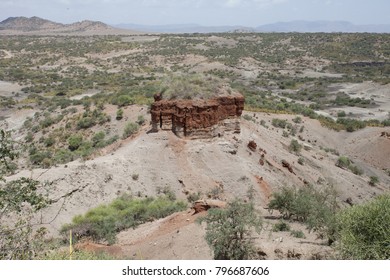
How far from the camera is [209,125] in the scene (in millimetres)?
24047

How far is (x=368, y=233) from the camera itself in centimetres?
1016

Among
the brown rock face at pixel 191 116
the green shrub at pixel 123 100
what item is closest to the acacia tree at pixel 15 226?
the brown rock face at pixel 191 116

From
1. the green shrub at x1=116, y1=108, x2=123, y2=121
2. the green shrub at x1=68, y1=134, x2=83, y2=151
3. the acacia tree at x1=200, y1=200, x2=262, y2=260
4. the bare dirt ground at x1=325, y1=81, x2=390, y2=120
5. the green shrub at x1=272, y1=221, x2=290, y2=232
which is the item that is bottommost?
the bare dirt ground at x1=325, y1=81, x2=390, y2=120

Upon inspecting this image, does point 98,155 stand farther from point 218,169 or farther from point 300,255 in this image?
point 300,255

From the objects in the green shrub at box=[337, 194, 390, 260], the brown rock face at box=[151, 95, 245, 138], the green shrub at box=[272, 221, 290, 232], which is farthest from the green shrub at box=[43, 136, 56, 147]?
the green shrub at box=[337, 194, 390, 260]

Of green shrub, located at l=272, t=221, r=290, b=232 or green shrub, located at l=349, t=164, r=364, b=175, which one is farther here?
green shrub, located at l=349, t=164, r=364, b=175

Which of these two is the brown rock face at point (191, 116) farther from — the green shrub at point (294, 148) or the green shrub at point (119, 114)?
the green shrub at point (119, 114)

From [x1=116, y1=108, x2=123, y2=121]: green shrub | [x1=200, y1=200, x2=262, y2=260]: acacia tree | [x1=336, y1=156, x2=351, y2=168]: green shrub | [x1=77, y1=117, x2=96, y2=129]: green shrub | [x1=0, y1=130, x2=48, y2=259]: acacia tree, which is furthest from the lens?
[x1=77, y1=117, x2=96, y2=129]: green shrub

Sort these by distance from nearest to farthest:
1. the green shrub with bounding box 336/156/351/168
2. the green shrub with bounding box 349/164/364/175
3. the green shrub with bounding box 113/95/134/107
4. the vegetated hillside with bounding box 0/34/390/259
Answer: the vegetated hillside with bounding box 0/34/390/259 < the green shrub with bounding box 349/164/364/175 < the green shrub with bounding box 336/156/351/168 < the green shrub with bounding box 113/95/134/107

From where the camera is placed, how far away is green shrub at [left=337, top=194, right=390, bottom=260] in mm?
9590

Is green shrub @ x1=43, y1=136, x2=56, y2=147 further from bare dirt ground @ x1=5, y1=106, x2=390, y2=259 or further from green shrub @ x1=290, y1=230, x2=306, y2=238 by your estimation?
green shrub @ x1=290, y1=230, x2=306, y2=238

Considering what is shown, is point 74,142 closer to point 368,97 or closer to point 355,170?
point 355,170

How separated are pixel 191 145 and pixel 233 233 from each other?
11375 millimetres

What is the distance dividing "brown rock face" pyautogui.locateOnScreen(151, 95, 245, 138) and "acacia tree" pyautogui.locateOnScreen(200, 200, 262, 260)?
35.2 feet
